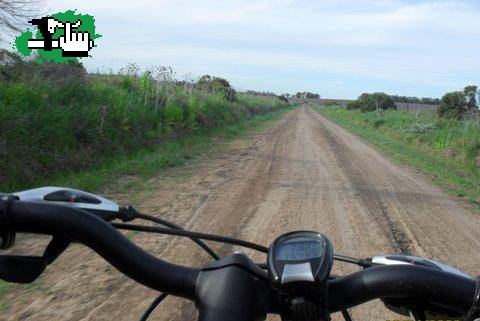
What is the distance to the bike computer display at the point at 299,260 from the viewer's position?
1063 mm

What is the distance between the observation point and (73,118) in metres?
9.48

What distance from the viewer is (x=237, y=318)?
101 cm

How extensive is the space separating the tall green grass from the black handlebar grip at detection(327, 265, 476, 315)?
21.3 feet

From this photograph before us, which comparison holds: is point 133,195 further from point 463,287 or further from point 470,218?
point 463,287

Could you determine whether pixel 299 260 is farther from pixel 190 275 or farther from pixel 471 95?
pixel 471 95

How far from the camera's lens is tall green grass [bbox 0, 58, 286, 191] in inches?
298

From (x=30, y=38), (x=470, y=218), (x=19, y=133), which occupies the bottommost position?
(x=470, y=218)

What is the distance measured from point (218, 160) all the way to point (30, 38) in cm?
467

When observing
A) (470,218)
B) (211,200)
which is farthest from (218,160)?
(470,218)

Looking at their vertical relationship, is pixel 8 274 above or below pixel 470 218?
above

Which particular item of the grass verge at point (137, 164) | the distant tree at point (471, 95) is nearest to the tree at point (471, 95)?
the distant tree at point (471, 95)

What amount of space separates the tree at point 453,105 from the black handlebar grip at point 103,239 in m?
27.8

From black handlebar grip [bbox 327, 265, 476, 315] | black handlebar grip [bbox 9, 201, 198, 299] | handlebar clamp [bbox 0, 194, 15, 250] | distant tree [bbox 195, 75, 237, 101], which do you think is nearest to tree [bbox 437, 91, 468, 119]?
distant tree [bbox 195, 75, 237, 101]

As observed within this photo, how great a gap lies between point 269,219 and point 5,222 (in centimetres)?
547
